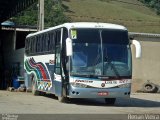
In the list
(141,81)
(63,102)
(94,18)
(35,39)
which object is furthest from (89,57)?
(94,18)

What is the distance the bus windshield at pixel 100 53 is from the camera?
22281mm

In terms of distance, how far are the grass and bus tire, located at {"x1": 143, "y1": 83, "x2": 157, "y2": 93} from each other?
4558 centimetres

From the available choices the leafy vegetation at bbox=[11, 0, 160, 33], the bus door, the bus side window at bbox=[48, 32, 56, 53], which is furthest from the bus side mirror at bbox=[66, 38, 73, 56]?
the leafy vegetation at bbox=[11, 0, 160, 33]

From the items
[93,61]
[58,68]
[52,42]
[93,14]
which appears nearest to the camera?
[93,61]

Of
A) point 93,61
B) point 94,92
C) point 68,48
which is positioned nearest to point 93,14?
point 93,61

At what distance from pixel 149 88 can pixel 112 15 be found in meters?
63.9

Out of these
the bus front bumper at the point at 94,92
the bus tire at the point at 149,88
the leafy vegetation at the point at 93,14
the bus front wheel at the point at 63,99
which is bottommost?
the bus tire at the point at 149,88

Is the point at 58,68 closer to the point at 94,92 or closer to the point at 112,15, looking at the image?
the point at 94,92

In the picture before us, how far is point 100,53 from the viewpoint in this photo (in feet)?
73.7

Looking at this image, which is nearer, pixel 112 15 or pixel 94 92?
pixel 94 92

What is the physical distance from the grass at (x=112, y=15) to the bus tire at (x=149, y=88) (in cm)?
4558

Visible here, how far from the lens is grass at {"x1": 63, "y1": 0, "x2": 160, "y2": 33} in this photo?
93.7 metres

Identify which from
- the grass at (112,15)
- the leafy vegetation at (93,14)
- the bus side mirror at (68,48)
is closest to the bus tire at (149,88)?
the bus side mirror at (68,48)

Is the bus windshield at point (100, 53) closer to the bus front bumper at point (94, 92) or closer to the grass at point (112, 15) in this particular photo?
the bus front bumper at point (94, 92)
